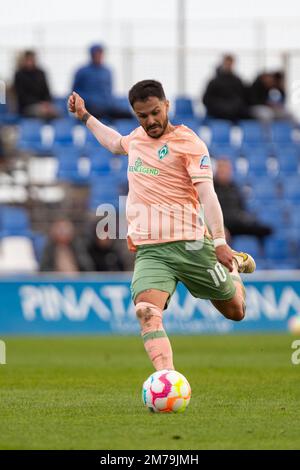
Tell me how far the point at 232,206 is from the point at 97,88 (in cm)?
421

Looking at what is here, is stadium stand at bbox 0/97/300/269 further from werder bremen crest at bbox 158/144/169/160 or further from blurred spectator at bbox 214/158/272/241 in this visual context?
werder bremen crest at bbox 158/144/169/160

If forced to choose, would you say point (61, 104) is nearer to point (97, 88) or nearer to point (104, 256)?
point (97, 88)

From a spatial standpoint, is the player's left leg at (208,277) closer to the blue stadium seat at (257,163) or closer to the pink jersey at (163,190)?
the pink jersey at (163,190)

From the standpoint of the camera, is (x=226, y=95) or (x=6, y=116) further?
(x=226, y=95)

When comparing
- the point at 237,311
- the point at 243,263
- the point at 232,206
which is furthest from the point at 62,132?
the point at 237,311

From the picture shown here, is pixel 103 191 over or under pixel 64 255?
over

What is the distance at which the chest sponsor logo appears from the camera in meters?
9.61

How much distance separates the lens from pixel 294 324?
21.8 meters

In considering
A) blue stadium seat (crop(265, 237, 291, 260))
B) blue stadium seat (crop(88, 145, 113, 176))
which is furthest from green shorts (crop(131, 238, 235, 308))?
blue stadium seat (crop(88, 145, 113, 176))

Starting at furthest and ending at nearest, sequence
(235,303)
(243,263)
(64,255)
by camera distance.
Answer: (64,255) < (243,263) < (235,303)

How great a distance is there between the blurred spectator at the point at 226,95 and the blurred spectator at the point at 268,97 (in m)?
0.22

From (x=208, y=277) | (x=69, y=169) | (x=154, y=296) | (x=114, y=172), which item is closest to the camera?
(x=154, y=296)

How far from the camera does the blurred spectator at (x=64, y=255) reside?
72.0ft

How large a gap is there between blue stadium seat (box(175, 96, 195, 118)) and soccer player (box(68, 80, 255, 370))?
55.9ft
